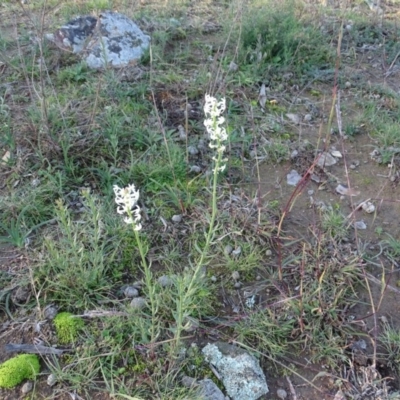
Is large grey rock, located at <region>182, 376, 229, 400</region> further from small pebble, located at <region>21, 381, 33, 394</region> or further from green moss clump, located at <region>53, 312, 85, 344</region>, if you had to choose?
small pebble, located at <region>21, 381, 33, 394</region>

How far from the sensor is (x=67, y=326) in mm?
2303

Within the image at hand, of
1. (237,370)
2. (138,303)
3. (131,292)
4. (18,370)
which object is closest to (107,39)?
(131,292)

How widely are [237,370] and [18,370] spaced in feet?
3.21

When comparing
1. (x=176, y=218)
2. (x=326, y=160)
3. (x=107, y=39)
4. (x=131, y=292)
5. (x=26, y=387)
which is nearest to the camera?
(x=26, y=387)

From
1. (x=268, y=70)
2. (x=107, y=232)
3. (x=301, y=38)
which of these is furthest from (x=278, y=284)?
(x=301, y=38)

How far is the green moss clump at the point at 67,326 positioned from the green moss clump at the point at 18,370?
0.16 meters

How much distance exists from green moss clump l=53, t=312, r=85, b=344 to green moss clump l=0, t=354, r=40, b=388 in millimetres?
159

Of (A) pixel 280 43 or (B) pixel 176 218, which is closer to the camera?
(B) pixel 176 218

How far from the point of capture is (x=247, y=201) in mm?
3004

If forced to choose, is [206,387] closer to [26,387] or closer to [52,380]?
[52,380]

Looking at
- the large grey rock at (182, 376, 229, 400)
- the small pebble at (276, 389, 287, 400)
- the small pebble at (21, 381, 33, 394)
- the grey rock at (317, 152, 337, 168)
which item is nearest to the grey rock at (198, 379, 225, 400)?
the large grey rock at (182, 376, 229, 400)

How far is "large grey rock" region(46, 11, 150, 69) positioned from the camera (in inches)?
166

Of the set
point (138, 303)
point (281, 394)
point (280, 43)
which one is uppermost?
point (280, 43)

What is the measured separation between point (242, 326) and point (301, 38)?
3060 millimetres
